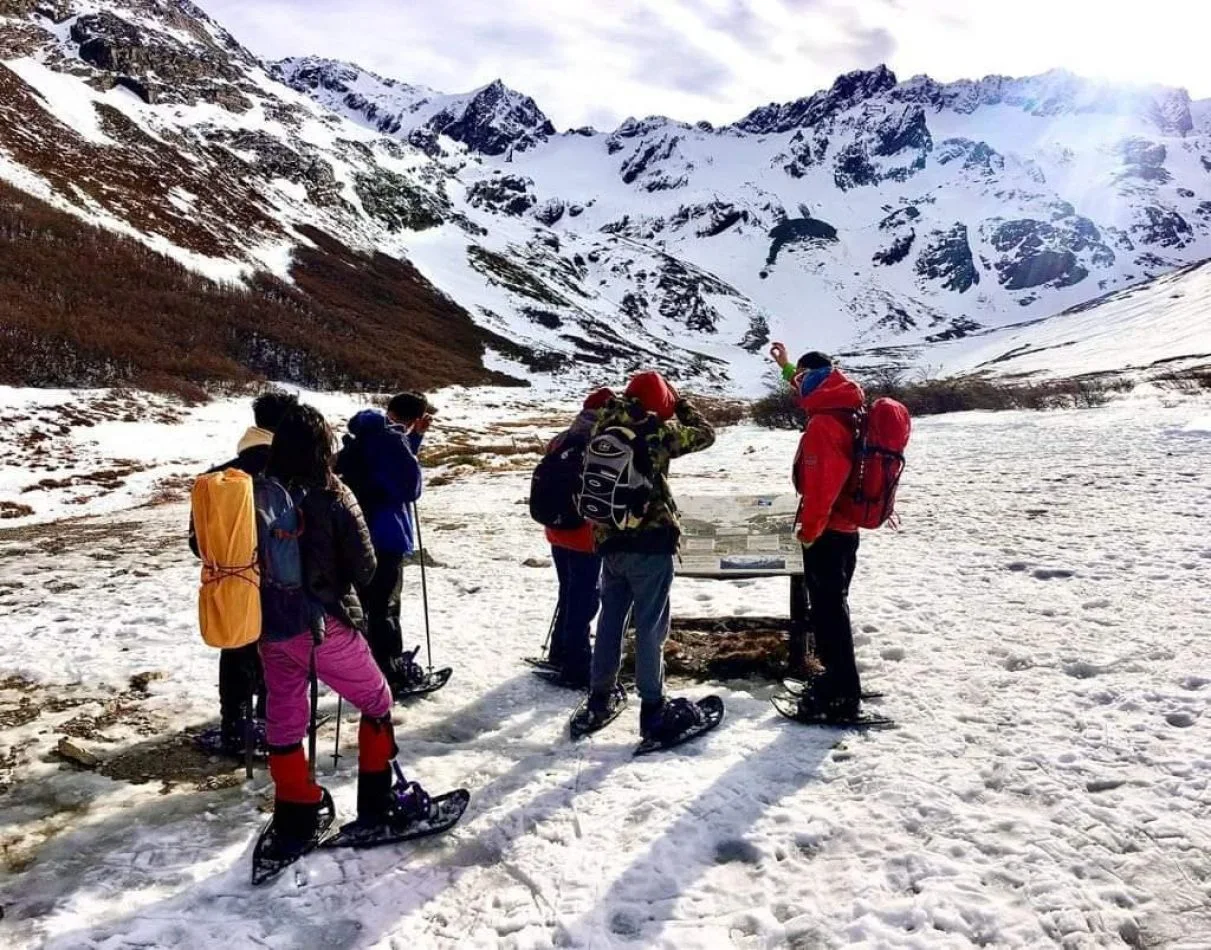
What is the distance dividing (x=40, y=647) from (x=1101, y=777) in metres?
8.70

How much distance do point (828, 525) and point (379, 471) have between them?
11.3ft

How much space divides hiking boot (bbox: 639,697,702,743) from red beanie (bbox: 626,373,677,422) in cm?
208

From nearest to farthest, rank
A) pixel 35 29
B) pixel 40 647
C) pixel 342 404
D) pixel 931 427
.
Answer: pixel 40 647 → pixel 931 427 → pixel 342 404 → pixel 35 29

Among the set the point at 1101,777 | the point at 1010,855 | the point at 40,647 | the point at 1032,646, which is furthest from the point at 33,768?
the point at 1032,646

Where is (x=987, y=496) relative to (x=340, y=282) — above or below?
below

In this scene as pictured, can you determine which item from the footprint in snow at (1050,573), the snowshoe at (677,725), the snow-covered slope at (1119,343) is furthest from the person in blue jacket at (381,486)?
the snow-covered slope at (1119,343)

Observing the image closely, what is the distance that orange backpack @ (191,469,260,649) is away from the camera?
12.8 ft

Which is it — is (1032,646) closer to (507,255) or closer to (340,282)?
(340,282)

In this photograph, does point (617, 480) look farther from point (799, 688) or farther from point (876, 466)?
point (799, 688)

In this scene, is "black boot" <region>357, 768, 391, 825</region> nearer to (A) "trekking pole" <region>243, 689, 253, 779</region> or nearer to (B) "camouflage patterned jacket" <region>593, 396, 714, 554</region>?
(A) "trekking pole" <region>243, 689, 253, 779</region>

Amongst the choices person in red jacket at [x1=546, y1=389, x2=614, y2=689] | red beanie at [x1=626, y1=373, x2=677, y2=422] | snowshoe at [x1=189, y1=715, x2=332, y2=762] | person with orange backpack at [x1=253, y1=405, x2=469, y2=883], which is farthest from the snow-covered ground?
red beanie at [x1=626, y1=373, x2=677, y2=422]

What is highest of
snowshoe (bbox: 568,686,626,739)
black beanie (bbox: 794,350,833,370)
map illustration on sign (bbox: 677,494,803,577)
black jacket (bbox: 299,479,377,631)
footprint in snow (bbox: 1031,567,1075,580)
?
black beanie (bbox: 794,350,833,370)

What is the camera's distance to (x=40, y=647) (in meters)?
7.25

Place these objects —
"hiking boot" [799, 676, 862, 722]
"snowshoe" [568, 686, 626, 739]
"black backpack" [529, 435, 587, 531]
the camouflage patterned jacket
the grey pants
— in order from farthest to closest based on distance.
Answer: "black backpack" [529, 435, 587, 531] < "snowshoe" [568, 686, 626, 739] < "hiking boot" [799, 676, 862, 722] < the grey pants < the camouflage patterned jacket
